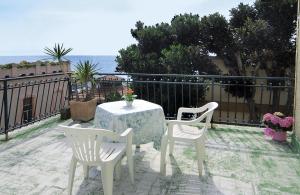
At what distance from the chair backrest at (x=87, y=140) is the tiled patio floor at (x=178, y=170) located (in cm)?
51

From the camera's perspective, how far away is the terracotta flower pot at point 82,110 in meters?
5.92

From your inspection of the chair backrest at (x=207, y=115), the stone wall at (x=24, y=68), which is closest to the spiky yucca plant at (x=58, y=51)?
the chair backrest at (x=207, y=115)

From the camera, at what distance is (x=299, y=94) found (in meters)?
4.28

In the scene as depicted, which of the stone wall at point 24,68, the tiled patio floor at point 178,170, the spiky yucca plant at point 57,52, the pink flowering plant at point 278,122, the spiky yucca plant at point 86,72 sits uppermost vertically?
the stone wall at point 24,68

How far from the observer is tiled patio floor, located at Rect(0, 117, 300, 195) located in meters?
3.15

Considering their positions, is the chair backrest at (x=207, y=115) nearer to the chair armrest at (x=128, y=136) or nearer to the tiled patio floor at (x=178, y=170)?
the tiled patio floor at (x=178, y=170)

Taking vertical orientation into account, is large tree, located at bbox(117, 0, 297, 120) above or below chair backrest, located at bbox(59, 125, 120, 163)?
above

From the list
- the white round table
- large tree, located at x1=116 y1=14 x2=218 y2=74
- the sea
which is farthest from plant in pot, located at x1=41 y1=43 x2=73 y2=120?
large tree, located at x1=116 y1=14 x2=218 y2=74

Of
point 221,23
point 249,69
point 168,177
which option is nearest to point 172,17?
point 221,23

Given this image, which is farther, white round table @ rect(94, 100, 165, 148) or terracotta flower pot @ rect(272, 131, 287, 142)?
terracotta flower pot @ rect(272, 131, 287, 142)

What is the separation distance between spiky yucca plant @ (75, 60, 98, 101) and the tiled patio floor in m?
1.68

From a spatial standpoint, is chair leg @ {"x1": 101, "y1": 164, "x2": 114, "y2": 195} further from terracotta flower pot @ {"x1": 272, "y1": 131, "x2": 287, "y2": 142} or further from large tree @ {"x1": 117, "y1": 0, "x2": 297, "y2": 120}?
large tree @ {"x1": 117, "y1": 0, "x2": 297, "y2": 120}

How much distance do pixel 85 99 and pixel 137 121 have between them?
3.05m

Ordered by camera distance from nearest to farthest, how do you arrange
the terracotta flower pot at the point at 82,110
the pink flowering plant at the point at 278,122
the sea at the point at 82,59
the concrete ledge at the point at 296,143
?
→ 1. the concrete ledge at the point at 296,143
2. the pink flowering plant at the point at 278,122
3. the terracotta flower pot at the point at 82,110
4. the sea at the point at 82,59
